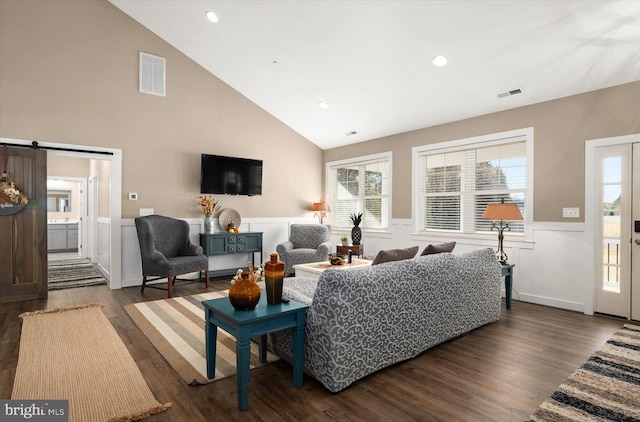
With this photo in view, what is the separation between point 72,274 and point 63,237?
361cm

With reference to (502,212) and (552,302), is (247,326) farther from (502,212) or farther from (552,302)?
(552,302)

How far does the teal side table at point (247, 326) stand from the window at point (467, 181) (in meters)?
3.80

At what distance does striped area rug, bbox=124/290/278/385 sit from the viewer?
2.58 meters

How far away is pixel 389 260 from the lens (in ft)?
9.39

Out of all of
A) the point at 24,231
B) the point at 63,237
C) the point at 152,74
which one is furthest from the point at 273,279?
the point at 63,237

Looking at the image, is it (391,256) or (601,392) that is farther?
(391,256)

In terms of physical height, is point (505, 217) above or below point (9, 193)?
below

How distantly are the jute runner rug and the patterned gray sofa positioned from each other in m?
1.00

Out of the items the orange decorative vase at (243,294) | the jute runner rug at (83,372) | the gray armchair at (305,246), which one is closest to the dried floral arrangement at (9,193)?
the jute runner rug at (83,372)

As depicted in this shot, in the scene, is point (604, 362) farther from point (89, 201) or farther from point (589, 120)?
point (89, 201)

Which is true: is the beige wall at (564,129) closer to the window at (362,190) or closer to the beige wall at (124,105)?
the window at (362,190)

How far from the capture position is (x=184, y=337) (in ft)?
10.6

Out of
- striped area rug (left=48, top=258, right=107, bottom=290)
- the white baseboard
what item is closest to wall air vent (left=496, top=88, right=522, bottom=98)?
the white baseboard

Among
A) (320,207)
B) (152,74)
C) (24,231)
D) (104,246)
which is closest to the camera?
(24,231)
